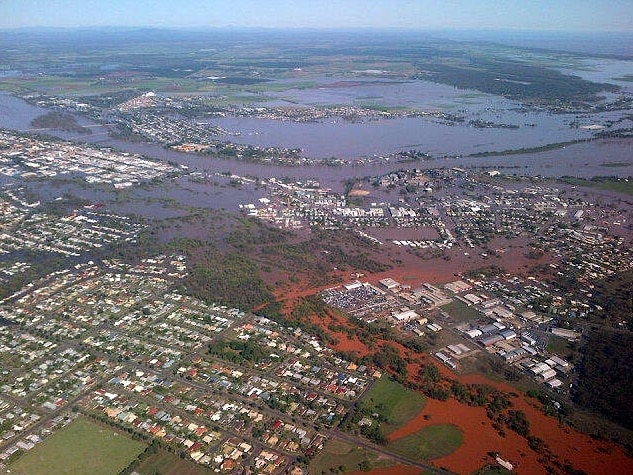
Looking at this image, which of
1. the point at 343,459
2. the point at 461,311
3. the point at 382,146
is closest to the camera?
the point at 343,459

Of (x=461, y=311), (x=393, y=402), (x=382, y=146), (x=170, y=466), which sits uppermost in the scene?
(x=382, y=146)

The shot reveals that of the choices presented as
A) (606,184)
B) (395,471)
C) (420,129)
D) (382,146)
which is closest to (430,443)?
(395,471)

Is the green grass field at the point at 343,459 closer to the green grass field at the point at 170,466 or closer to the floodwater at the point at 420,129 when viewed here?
the green grass field at the point at 170,466

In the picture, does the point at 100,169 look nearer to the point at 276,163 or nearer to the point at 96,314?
the point at 276,163

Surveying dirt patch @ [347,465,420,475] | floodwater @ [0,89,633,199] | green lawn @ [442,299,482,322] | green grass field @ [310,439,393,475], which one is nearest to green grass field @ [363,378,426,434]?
green grass field @ [310,439,393,475]

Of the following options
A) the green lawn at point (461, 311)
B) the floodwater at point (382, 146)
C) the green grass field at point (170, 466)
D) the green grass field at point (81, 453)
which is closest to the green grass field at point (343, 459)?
the green grass field at point (170, 466)

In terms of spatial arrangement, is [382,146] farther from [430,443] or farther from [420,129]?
[430,443]
